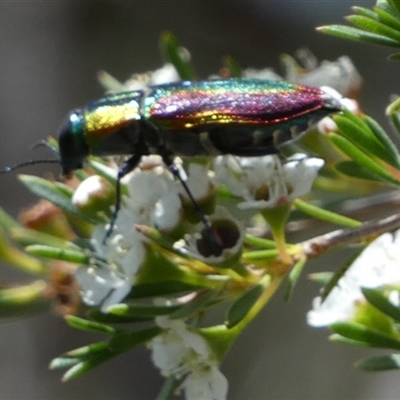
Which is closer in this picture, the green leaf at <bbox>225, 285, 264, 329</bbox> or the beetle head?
the green leaf at <bbox>225, 285, 264, 329</bbox>

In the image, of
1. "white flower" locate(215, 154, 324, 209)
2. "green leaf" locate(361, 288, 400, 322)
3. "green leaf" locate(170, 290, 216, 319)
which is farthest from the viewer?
"white flower" locate(215, 154, 324, 209)

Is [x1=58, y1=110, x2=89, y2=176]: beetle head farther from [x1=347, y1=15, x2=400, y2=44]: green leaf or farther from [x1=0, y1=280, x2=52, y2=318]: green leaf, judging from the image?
[x1=347, y1=15, x2=400, y2=44]: green leaf

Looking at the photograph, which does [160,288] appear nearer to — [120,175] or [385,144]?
[120,175]

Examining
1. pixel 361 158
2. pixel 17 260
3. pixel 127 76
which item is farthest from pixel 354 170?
pixel 127 76

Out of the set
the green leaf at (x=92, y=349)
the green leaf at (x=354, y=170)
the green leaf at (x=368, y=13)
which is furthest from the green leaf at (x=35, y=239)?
the green leaf at (x=368, y=13)

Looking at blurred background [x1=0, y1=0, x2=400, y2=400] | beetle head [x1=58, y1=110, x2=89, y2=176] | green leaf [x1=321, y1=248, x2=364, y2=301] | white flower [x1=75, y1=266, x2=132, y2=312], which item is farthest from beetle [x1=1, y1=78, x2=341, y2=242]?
blurred background [x1=0, y1=0, x2=400, y2=400]

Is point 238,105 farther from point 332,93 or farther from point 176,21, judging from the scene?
point 176,21
